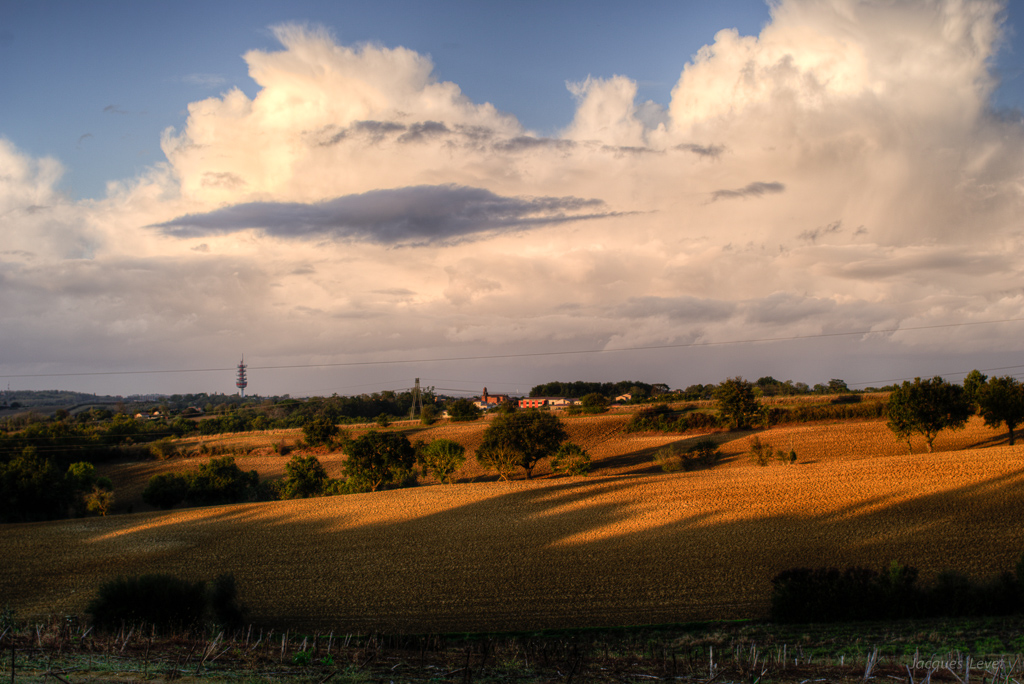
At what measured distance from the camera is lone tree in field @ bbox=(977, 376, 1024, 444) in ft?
179

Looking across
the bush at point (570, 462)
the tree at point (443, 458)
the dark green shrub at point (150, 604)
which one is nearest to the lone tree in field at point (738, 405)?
the bush at point (570, 462)

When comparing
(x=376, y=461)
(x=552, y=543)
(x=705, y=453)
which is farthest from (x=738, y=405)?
(x=552, y=543)

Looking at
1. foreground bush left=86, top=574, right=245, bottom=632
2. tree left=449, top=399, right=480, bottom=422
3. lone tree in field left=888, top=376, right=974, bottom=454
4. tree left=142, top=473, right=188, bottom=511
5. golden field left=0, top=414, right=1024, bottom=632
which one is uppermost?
lone tree in field left=888, top=376, right=974, bottom=454

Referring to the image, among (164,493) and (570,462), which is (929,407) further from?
(164,493)

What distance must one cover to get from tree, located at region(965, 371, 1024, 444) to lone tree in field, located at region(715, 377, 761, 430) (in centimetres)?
2480

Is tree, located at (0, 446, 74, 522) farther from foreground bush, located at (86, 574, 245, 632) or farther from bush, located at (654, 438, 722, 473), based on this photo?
bush, located at (654, 438, 722, 473)

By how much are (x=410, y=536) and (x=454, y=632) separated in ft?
51.3

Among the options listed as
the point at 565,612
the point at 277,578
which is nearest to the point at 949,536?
the point at 565,612

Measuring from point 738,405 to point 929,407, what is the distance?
25051 millimetres

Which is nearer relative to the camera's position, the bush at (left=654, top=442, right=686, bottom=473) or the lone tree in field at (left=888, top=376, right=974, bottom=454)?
the lone tree in field at (left=888, top=376, right=974, bottom=454)

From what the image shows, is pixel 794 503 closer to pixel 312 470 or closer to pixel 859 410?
pixel 312 470

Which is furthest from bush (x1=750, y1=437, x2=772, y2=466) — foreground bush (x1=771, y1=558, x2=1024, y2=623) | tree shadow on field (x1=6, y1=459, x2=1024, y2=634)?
foreground bush (x1=771, y1=558, x2=1024, y2=623)

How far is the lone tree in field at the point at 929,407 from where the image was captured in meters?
53.0

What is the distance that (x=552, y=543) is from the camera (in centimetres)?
3189
